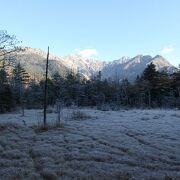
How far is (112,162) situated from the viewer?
1282 cm

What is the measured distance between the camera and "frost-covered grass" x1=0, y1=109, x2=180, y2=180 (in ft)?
37.3

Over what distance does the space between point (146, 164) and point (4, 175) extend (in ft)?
16.8

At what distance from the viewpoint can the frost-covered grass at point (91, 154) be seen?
447 inches

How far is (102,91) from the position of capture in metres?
94.2

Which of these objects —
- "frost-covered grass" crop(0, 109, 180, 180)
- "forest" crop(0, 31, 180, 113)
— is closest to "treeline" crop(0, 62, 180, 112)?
"forest" crop(0, 31, 180, 113)

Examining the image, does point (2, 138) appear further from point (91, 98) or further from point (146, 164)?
point (91, 98)

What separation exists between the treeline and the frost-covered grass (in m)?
49.9

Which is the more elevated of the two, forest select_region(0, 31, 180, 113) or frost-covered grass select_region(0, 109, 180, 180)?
forest select_region(0, 31, 180, 113)

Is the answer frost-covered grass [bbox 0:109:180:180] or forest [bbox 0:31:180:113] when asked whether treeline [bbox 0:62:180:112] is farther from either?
frost-covered grass [bbox 0:109:180:180]

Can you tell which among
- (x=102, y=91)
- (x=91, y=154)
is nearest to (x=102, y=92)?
(x=102, y=91)

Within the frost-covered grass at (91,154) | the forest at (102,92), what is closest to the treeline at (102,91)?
the forest at (102,92)

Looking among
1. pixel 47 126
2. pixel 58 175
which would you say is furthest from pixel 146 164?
pixel 47 126

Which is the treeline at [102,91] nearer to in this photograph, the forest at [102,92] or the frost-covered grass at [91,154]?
the forest at [102,92]

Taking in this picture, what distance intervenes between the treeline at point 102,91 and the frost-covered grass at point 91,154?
49.9m
